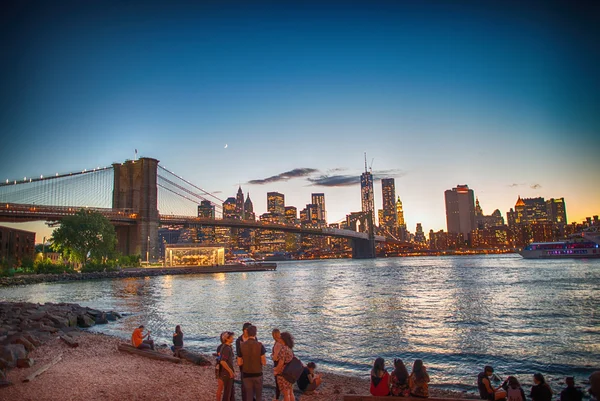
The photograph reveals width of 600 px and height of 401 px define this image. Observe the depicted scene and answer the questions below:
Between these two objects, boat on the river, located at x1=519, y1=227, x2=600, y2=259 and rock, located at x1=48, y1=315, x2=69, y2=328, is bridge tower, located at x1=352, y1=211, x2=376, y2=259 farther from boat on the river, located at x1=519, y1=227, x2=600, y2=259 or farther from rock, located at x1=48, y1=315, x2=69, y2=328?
rock, located at x1=48, y1=315, x2=69, y2=328

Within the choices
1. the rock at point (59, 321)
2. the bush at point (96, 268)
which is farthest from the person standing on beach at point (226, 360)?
the bush at point (96, 268)

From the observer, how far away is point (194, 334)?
16.9 metres

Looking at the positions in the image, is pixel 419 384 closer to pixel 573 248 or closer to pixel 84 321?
pixel 84 321

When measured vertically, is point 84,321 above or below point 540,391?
below

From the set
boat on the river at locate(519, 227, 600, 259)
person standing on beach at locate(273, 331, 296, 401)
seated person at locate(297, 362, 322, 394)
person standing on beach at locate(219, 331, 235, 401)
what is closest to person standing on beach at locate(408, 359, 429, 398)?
person standing on beach at locate(273, 331, 296, 401)

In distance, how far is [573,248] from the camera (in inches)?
3802

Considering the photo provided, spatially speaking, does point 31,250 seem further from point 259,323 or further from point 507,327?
point 507,327

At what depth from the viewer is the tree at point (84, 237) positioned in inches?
2427

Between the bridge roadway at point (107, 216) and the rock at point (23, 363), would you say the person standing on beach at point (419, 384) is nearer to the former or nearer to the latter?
the rock at point (23, 363)

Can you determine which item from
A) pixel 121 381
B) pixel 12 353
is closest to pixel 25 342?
pixel 12 353

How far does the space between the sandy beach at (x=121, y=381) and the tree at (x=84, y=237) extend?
185 ft

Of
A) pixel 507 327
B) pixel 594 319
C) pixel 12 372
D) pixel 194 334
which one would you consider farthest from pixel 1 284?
pixel 594 319

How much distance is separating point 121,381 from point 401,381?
5658 mm

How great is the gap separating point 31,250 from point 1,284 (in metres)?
39.6
